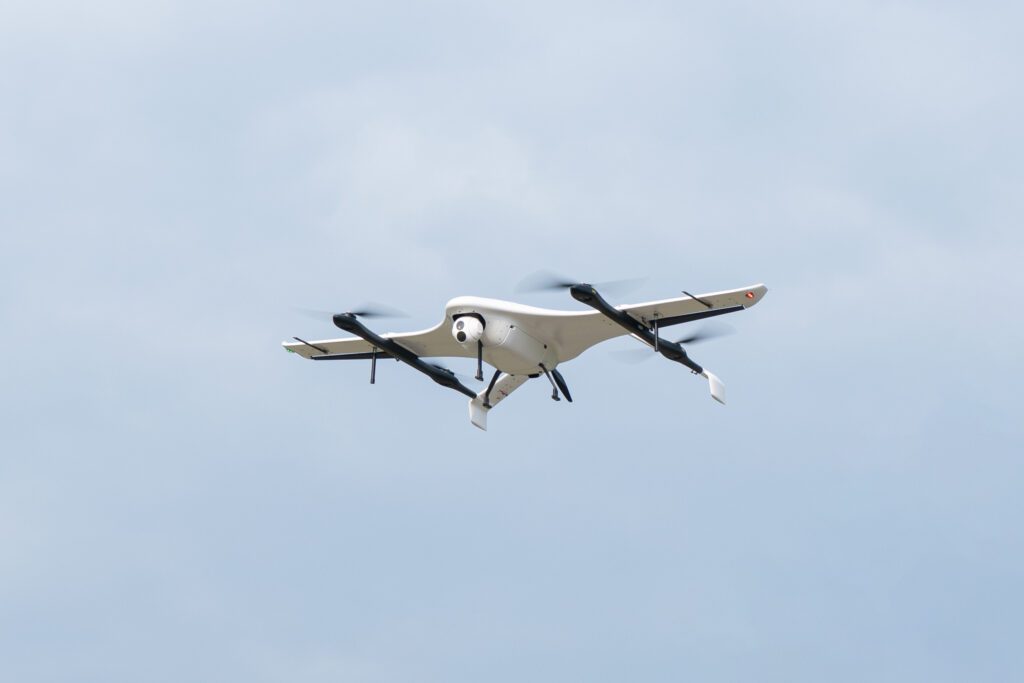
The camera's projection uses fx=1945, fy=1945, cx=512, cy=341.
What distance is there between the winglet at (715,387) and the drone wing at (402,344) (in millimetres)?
8410

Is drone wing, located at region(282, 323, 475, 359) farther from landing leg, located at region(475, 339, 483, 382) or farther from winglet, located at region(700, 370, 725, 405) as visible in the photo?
winglet, located at region(700, 370, 725, 405)

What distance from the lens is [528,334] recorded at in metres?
69.1

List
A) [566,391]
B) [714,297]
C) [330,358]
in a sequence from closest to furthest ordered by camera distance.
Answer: [714,297] < [566,391] < [330,358]

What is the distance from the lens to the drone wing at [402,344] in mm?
71312

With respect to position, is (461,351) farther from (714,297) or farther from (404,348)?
(714,297)

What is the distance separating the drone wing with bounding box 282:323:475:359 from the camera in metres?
71.3

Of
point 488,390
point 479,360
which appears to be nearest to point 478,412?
point 488,390

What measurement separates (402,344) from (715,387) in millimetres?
11978

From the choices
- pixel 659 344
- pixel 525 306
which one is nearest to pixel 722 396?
pixel 659 344

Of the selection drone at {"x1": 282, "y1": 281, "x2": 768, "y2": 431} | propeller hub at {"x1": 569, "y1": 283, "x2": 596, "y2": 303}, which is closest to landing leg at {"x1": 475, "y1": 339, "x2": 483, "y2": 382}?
drone at {"x1": 282, "y1": 281, "x2": 768, "y2": 431}

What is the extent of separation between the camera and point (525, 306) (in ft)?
226

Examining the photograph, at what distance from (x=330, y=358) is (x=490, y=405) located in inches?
277

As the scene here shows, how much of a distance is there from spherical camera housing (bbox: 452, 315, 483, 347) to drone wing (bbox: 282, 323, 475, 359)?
950 millimetres

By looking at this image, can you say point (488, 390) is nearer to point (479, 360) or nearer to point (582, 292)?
A: point (479, 360)
